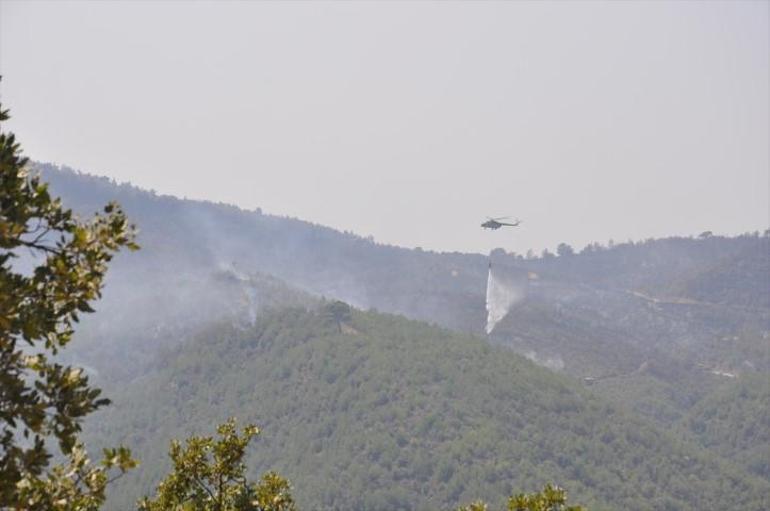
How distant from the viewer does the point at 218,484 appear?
95.9 feet

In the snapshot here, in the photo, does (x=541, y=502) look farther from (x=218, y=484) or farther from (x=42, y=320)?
(x=42, y=320)

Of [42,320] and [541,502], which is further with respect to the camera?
[541,502]

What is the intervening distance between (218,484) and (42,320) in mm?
12715

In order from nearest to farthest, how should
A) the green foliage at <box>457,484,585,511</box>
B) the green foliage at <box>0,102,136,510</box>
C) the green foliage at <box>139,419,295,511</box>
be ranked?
the green foliage at <box>0,102,136,510</box> → the green foliage at <box>457,484,585,511</box> → the green foliage at <box>139,419,295,511</box>

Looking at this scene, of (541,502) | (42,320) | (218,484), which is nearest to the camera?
(42,320)

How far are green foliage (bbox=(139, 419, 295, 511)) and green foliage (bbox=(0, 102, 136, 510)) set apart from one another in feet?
32.1

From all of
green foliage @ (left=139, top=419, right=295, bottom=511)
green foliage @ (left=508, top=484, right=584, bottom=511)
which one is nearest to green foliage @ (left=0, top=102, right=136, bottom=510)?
green foliage @ (left=139, top=419, right=295, bottom=511)

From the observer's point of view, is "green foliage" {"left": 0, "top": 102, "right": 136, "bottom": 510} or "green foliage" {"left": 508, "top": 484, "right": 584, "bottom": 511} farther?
"green foliage" {"left": 508, "top": 484, "right": 584, "bottom": 511}

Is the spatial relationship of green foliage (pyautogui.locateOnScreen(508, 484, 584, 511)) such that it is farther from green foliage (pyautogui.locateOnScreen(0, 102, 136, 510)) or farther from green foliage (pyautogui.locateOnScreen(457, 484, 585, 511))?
green foliage (pyautogui.locateOnScreen(0, 102, 136, 510))

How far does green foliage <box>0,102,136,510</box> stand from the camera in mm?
17031

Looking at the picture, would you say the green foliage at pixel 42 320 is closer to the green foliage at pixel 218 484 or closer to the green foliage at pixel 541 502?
the green foliage at pixel 218 484

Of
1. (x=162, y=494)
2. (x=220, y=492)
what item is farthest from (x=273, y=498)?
(x=162, y=494)

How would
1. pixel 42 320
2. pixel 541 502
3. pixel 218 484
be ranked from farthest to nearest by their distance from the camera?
pixel 218 484
pixel 541 502
pixel 42 320

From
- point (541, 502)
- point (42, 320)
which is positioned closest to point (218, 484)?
point (541, 502)
